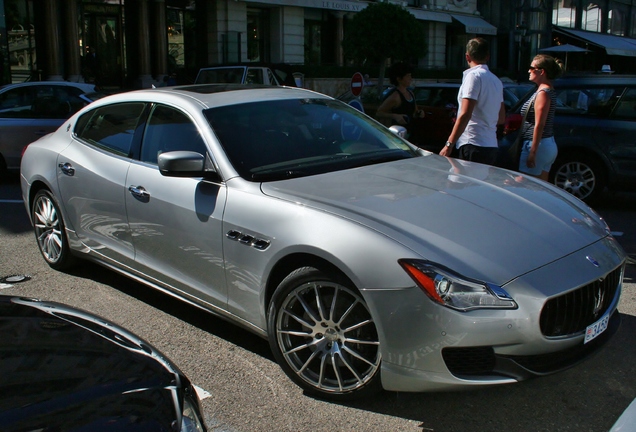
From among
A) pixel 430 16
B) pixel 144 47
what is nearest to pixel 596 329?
pixel 144 47

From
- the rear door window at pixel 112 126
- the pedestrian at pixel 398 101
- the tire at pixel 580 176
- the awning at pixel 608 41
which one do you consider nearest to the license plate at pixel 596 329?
the rear door window at pixel 112 126

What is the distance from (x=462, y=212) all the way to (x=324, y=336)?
92 centimetres

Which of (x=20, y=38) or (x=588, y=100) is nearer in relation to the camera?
(x=588, y=100)

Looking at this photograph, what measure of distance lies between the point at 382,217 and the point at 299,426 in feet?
3.44

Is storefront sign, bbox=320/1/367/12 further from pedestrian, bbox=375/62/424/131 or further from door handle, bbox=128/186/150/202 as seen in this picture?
door handle, bbox=128/186/150/202

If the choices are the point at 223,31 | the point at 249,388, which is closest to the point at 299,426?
the point at 249,388

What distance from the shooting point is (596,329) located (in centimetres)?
326

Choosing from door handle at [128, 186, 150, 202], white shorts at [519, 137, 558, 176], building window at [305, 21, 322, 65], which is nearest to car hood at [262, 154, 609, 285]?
door handle at [128, 186, 150, 202]

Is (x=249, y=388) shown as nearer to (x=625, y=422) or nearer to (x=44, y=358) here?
(x=44, y=358)

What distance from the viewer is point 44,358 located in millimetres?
2256

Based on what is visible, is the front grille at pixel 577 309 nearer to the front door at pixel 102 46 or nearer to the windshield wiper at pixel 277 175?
the windshield wiper at pixel 277 175

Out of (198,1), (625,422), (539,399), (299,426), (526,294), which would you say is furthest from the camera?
(198,1)

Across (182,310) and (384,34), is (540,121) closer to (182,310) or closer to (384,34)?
(182,310)

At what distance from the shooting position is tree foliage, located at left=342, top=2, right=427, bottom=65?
89.1ft
